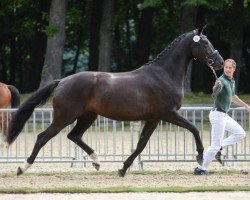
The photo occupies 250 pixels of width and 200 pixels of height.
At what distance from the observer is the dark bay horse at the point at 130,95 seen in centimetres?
1274

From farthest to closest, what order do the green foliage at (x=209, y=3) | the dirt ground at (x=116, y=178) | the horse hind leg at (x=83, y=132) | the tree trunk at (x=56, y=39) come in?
1. the tree trunk at (x=56, y=39)
2. the green foliage at (x=209, y=3)
3. the horse hind leg at (x=83, y=132)
4. the dirt ground at (x=116, y=178)

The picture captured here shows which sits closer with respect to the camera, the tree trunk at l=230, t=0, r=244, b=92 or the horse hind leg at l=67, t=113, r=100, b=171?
the horse hind leg at l=67, t=113, r=100, b=171

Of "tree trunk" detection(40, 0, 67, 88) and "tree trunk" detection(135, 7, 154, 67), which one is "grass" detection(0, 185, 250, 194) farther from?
"tree trunk" detection(135, 7, 154, 67)

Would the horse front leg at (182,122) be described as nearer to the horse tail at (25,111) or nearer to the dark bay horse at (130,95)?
the dark bay horse at (130,95)

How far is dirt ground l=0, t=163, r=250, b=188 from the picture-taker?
11805 mm

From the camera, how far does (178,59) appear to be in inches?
518

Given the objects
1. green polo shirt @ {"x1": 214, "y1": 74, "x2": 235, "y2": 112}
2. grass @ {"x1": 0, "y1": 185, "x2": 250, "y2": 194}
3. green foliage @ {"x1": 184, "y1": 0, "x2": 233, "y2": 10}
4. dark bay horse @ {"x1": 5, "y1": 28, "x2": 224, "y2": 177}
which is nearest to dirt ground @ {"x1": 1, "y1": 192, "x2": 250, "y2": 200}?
grass @ {"x1": 0, "y1": 185, "x2": 250, "y2": 194}

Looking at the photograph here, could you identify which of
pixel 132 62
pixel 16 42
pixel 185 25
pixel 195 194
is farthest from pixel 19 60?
pixel 195 194

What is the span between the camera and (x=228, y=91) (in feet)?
42.6

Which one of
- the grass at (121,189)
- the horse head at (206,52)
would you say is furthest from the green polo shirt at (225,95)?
the grass at (121,189)

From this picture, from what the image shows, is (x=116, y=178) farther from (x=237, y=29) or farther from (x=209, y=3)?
(x=237, y=29)

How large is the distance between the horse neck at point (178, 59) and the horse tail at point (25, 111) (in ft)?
5.70

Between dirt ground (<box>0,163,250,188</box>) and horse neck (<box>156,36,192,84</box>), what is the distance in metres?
1.60

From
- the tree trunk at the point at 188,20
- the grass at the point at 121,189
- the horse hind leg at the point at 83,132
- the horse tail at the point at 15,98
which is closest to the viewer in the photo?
the grass at the point at 121,189
